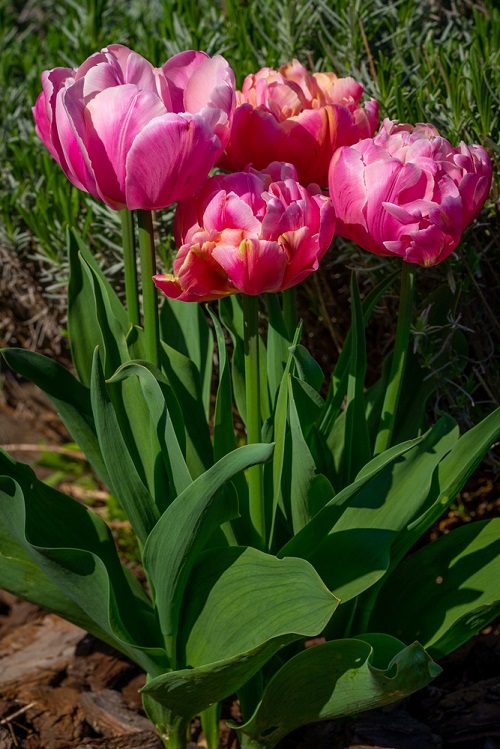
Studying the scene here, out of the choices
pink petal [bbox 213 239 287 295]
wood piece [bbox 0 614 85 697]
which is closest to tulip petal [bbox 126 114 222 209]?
pink petal [bbox 213 239 287 295]

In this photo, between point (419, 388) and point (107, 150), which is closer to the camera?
point (107, 150)

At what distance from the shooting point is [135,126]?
117 centimetres

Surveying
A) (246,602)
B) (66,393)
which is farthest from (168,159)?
(246,602)

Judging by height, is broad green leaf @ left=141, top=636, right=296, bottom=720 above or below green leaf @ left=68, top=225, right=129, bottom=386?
below

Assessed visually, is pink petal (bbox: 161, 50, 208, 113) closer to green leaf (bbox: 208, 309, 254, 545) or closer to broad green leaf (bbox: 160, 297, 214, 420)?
green leaf (bbox: 208, 309, 254, 545)

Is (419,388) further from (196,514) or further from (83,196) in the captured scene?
(83,196)

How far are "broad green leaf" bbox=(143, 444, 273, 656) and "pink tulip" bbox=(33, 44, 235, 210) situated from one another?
0.38 metres

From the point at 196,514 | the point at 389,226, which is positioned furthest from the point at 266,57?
the point at 196,514

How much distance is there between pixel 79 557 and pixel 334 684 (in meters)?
0.43

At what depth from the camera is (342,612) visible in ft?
4.98

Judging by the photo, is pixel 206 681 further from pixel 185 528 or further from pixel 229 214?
pixel 229 214

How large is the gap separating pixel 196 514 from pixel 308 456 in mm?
207

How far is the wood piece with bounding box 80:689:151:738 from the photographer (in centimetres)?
178

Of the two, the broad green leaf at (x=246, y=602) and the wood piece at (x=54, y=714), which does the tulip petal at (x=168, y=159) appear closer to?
the broad green leaf at (x=246, y=602)
